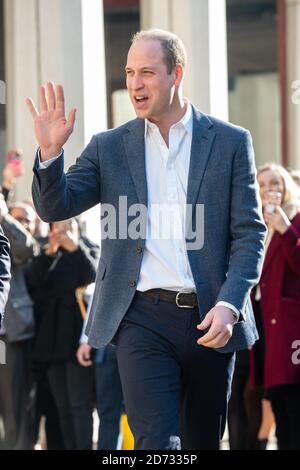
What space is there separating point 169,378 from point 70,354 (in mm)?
3511

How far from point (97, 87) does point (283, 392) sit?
152 inches

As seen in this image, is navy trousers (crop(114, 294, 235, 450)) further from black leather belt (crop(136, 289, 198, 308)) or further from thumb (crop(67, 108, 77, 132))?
thumb (crop(67, 108, 77, 132))

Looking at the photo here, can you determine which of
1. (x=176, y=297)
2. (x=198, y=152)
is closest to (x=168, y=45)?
(x=198, y=152)

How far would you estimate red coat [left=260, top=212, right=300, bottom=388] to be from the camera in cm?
743

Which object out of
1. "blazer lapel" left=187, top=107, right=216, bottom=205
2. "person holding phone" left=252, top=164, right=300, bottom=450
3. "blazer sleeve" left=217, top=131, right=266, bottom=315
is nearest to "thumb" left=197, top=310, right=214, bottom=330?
"blazer sleeve" left=217, top=131, right=266, bottom=315

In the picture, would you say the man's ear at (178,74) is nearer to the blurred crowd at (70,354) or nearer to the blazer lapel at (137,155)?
the blazer lapel at (137,155)

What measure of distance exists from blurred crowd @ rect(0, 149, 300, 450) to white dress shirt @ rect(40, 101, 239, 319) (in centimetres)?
231

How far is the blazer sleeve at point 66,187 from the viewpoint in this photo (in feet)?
15.8

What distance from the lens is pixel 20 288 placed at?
861 centimetres

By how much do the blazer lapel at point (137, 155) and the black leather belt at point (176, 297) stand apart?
403mm

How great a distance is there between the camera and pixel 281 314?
7.46m

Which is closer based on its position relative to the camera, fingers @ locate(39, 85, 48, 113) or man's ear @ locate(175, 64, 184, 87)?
fingers @ locate(39, 85, 48, 113)

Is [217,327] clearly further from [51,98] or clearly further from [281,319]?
[281,319]
